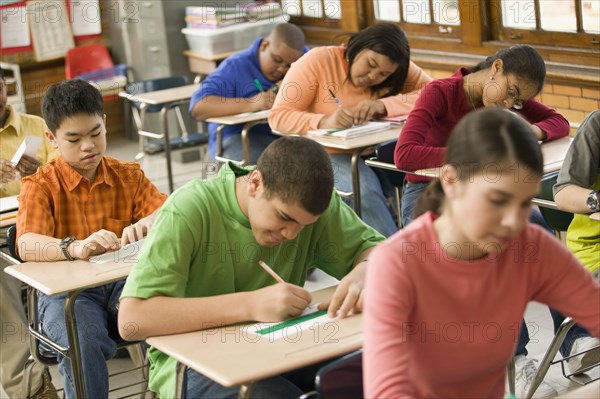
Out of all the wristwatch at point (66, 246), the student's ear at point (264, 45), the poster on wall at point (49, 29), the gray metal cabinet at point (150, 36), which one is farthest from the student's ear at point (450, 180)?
the poster on wall at point (49, 29)

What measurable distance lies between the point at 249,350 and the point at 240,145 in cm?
320

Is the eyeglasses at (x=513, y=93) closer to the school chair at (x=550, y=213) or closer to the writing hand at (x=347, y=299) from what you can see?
the school chair at (x=550, y=213)

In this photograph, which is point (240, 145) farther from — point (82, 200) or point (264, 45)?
point (82, 200)

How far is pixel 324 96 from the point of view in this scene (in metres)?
4.46

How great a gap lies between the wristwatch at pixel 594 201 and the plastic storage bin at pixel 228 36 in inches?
181

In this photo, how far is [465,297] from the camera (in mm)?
1688

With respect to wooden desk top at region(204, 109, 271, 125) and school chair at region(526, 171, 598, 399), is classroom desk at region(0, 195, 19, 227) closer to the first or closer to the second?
wooden desk top at region(204, 109, 271, 125)

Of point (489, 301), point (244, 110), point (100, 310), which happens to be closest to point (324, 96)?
point (244, 110)

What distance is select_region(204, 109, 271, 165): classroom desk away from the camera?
491 cm

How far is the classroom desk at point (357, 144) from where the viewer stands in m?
4.05

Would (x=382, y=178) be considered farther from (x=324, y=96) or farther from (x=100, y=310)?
(x=100, y=310)

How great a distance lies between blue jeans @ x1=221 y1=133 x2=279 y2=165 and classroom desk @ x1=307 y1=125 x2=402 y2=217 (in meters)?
0.90

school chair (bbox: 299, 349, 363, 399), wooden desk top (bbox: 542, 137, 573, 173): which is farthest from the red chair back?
school chair (bbox: 299, 349, 363, 399)

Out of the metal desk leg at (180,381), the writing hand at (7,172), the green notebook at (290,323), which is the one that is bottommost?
the metal desk leg at (180,381)
